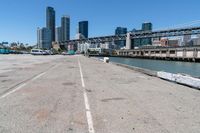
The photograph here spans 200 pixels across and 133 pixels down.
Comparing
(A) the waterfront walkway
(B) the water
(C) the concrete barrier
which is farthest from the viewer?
(B) the water

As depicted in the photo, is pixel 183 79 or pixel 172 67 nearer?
pixel 183 79

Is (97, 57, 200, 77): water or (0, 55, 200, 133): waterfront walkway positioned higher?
(0, 55, 200, 133): waterfront walkway

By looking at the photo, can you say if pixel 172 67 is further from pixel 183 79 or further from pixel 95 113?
pixel 95 113

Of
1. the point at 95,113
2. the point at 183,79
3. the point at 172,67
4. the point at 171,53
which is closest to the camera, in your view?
the point at 95,113

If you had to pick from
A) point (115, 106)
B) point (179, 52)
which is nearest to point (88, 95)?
point (115, 106)

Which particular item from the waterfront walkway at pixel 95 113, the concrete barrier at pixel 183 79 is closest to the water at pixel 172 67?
the concrete barrier at pixel 183 79

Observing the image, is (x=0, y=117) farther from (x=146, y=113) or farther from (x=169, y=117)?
(x=169, y=117)

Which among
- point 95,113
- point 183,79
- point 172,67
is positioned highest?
point 183,79

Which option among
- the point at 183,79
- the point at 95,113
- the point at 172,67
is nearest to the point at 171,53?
the point at 172,67

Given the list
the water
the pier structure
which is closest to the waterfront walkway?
the water

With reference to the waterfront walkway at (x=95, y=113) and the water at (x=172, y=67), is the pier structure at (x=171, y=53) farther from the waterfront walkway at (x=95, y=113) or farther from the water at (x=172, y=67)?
the waterfront walkway at (x=95, y=113)

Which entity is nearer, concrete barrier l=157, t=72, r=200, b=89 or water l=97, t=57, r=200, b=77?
concrete barrier l=157, t=72, r=200, b=89

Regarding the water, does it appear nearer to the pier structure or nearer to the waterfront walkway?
the pier structure

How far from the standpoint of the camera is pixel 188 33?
14688 cm
